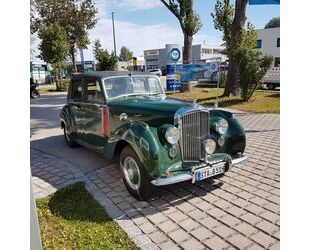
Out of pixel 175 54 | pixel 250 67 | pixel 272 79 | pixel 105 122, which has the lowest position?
pixel 105 122

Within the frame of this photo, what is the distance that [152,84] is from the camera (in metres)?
5.73

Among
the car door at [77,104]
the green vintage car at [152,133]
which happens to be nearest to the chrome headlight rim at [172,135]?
the green vintage car at [152,133]

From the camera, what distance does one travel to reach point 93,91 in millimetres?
5609

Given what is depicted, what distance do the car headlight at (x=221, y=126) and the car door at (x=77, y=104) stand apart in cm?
297

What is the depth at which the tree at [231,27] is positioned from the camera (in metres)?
13.0

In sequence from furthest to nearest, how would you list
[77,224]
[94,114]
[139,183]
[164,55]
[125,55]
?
[125,55]
[164,55]
[94,114]
[139,183]
[77,224]

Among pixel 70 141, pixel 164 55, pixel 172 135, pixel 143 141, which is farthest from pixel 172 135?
pixel 164 55

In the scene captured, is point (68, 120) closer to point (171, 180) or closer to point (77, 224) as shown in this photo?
point (77, 224)

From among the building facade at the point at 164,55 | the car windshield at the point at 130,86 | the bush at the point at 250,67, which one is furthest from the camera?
the building facade at the point at 164,55

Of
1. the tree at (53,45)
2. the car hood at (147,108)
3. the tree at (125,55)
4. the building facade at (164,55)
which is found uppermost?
the tree at (125,55)

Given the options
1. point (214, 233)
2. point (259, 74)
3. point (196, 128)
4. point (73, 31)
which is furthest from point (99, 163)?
point (73, 31)

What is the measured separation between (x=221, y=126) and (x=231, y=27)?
10110 millimetres

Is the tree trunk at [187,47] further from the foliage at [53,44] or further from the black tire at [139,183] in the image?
the black tire at [139,183]

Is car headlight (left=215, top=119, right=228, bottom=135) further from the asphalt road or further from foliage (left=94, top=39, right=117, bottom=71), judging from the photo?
foliage (left=94, top=39, right=117, bottom=71)
